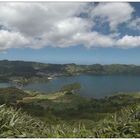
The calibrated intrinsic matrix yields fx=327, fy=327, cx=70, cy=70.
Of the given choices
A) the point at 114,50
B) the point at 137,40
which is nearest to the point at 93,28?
the point at 137,40

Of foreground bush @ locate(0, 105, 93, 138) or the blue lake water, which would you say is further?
the blue lake water

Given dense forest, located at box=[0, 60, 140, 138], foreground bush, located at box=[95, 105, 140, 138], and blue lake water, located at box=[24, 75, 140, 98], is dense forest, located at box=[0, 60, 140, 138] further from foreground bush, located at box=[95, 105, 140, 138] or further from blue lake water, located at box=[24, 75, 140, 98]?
blue lake water, located at box=[24, 75, 140, 98]

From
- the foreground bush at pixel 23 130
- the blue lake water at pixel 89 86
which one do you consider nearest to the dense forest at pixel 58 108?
the foreground bush at pixel 23 130

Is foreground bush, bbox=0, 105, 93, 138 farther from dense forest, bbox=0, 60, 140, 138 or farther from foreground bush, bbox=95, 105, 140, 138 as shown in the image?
foreground bush, bbox=95, 105, 140, 138

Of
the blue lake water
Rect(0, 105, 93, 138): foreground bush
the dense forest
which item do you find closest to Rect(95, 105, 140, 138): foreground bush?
the dense forest

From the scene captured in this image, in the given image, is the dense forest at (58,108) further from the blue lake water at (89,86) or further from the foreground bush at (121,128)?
the blue lake water at (89,86)

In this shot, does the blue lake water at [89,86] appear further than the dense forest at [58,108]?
Yes

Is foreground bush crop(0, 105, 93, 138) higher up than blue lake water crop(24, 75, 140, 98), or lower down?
higher up

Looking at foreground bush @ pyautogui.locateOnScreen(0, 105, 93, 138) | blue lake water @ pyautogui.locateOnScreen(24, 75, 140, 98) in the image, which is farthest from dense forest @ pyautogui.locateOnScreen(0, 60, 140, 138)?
blue lake water @ pyautogui.locateOnScreen(24, 75, 140, 98)

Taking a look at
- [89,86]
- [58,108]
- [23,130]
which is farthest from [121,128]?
[89,86]

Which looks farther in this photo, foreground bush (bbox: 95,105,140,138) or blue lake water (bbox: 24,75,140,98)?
blue lake water (bbox: 24,75,140,98)

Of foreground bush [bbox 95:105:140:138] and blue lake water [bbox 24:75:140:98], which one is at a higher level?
foreground bush [bbox 95:105:140:138]
